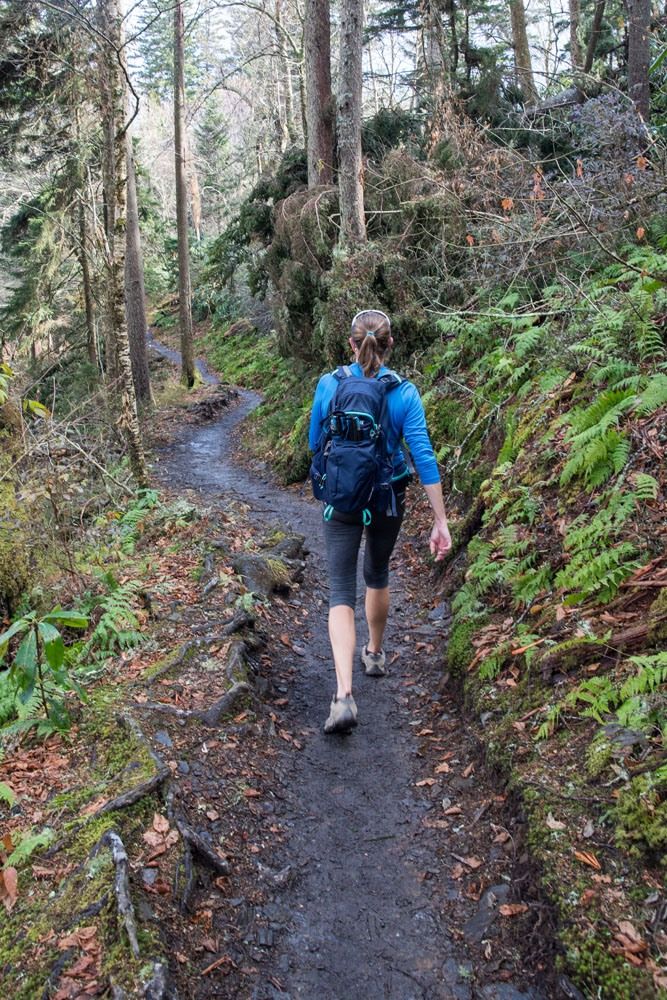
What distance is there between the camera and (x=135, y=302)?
57.9 ft

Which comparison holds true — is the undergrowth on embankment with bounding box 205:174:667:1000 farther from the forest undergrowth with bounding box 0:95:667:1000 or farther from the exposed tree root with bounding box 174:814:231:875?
the exposed tree root with bounding box 174:814:231:875

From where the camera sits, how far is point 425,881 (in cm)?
316

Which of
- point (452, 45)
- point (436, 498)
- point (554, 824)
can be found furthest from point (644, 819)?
point (452, 45)

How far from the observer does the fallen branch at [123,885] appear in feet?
8.05

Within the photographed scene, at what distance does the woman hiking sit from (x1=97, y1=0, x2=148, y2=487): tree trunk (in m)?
4.92

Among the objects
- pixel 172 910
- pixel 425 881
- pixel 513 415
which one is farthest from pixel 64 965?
pixel 513 415

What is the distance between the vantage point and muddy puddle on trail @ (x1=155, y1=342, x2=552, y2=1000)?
2.66 metres

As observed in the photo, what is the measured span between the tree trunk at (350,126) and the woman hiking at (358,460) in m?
7.79

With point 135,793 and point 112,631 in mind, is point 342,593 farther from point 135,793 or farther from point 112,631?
point 112,631

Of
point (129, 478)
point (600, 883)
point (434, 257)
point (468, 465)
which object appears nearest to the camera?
point (600, 883)

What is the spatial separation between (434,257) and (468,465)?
4.84m

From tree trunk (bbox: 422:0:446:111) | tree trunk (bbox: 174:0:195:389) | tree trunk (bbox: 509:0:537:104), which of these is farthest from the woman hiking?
tree trunk (bbox: 174:0:195:389)

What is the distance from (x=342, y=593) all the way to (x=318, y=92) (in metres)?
12.0

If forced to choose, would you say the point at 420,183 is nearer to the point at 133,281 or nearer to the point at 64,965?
the point at 133,281
